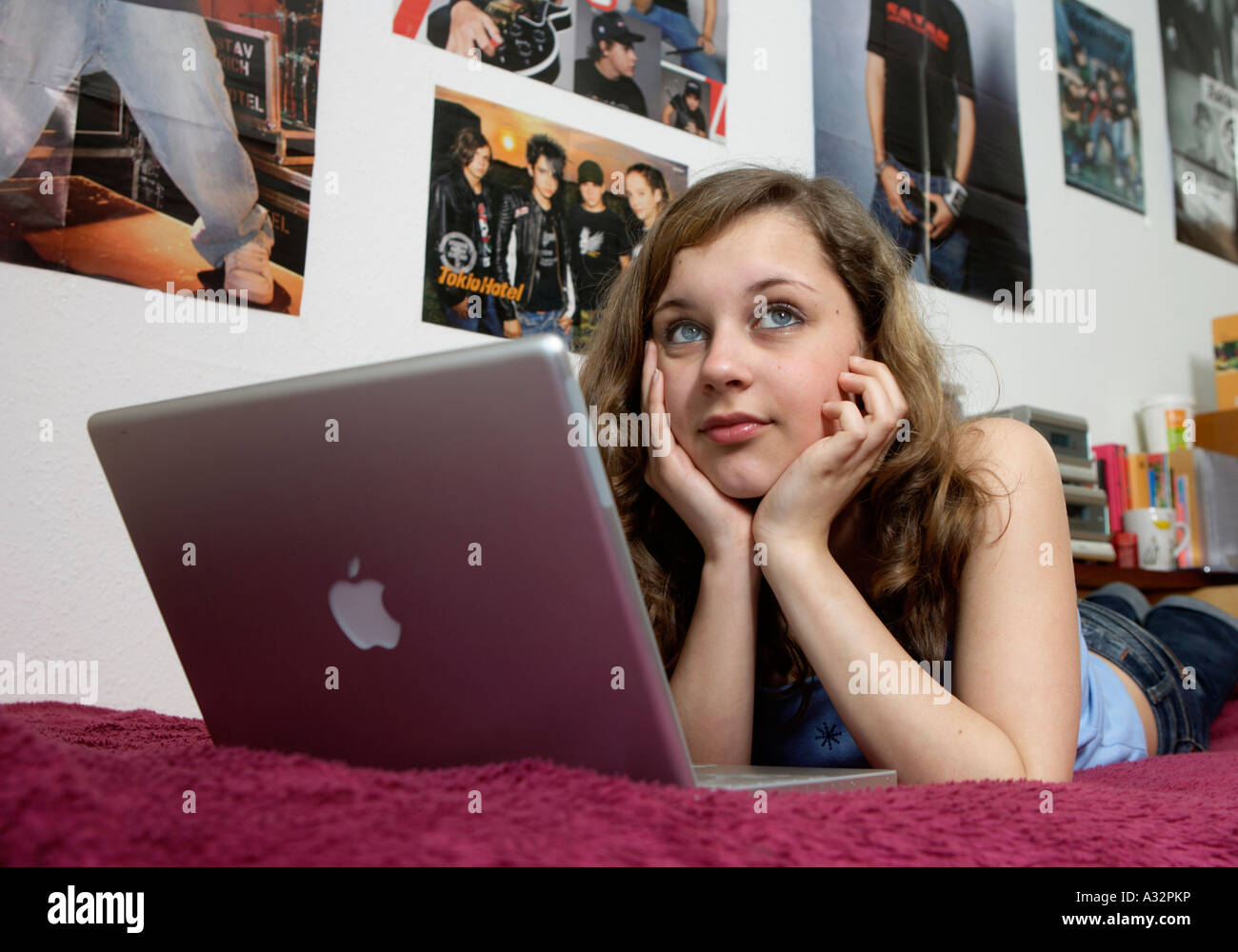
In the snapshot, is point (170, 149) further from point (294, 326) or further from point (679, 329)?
point (679, 329)

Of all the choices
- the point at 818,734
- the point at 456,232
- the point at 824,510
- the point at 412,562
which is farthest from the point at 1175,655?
the point at 412,562

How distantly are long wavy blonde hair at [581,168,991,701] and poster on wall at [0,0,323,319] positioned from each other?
57cm

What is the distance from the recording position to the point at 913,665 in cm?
72

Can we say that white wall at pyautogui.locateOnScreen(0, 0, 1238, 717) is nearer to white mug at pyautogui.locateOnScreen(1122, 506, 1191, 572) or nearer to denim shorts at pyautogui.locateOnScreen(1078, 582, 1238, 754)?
white mug at pyautogui.locateOnScreen(1122, 506, 1191, 572)

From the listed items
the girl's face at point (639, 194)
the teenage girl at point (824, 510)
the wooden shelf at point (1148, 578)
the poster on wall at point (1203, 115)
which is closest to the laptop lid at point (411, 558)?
the teenage girl at point (824, 510)

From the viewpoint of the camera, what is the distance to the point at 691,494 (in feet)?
3.02

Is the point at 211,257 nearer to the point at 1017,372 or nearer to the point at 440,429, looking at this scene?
the point at 440,429

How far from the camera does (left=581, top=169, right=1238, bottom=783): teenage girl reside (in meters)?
0.75

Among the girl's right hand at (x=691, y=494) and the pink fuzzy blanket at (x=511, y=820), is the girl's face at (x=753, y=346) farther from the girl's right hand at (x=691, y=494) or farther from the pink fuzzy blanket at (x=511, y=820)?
the pink fuzzy blanket at (x=511, y=820)

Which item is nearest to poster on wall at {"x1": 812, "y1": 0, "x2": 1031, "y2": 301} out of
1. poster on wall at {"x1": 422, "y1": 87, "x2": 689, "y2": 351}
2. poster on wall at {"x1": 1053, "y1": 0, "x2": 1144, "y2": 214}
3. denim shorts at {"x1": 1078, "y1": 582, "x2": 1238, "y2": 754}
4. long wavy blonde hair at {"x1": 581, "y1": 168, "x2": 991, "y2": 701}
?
poster on wall at {"x1": 1053, "y1": 0, "x2": 1144, "y2": 214}

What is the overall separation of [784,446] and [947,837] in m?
0.50

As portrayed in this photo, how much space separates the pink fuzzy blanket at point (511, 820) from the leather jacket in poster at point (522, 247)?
118 centimetres

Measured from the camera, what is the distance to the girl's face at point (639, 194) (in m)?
1.79
